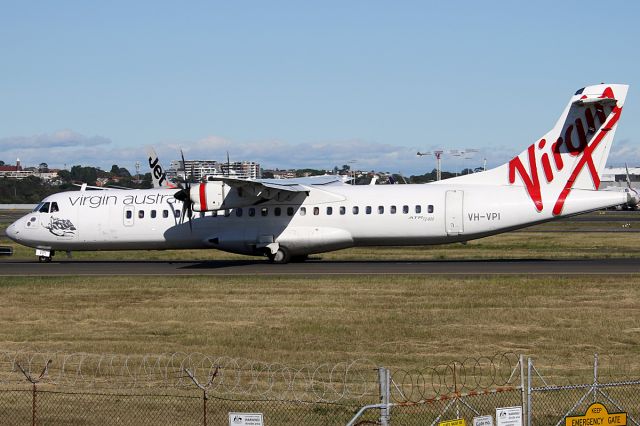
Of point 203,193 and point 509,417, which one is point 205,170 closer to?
point 203,193

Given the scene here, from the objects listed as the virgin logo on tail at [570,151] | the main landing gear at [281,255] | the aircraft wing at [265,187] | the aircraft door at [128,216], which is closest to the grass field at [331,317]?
the aircraft wing at [265,187]

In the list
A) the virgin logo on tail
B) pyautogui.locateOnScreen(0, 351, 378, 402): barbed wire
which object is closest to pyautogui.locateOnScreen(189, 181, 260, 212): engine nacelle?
the virgin logo on tail

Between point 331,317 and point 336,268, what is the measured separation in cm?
1180

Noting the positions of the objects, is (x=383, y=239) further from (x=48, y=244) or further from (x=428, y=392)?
(x=428, y=392)

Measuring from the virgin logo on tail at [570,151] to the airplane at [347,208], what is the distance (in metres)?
0.04

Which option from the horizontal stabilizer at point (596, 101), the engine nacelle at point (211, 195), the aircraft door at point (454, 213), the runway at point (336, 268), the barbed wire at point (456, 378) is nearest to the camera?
the barbed wire at point (456, 378)

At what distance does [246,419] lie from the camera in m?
10.7

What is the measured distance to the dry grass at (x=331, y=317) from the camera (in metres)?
20.9

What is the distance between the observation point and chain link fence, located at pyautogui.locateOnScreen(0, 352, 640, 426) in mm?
14453

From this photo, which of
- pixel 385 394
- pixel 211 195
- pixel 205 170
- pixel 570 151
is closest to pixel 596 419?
pixel 385 394

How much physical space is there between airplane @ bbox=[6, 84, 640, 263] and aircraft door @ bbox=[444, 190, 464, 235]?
40 mm

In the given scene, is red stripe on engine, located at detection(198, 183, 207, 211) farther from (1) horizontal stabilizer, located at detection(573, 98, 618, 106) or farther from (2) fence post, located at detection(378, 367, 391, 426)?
(2) fence post, located at detection(378, 367, 391, 426)

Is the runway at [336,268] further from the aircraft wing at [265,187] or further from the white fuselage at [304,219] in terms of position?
the aircraft wing at [265,187]

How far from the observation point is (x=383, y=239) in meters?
36.8
